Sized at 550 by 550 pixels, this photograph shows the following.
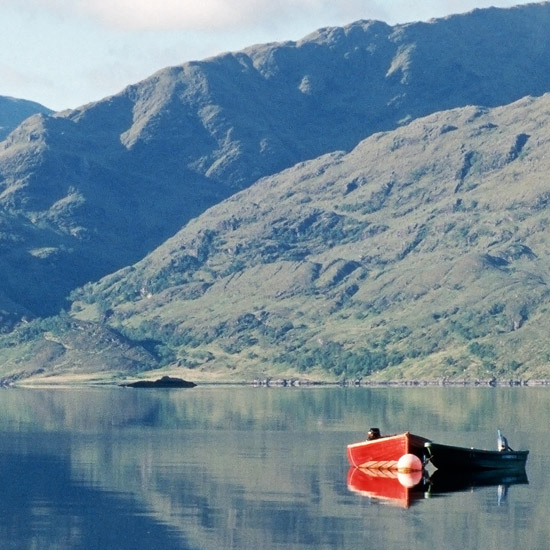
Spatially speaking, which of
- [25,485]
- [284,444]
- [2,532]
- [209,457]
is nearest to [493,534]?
[2,532]

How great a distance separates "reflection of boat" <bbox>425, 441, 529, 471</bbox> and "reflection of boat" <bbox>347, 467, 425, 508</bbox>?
276cm

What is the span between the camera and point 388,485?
445ft

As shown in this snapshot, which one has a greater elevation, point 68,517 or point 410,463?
point 410,463

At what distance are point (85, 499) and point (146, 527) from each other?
61.5 ft

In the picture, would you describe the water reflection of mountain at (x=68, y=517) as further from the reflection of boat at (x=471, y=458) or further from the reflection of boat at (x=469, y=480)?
the reflection of boat at (x=471, y=458)

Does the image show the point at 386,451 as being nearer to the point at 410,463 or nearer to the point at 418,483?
the point at 410,463

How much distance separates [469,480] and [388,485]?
949cm

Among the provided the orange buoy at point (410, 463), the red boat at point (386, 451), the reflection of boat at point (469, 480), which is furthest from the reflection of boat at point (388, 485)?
the reflection of boat at point (469, 480)

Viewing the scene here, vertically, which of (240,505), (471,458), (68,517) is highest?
(471,458)

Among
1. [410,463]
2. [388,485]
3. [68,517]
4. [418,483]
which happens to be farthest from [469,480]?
[68,517]

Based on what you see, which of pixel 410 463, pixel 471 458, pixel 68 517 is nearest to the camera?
pixel 68 517

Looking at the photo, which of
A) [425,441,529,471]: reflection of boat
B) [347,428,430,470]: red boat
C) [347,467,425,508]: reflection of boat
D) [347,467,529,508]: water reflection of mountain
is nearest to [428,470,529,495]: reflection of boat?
[347,467,529,508]: water reflection of mountain

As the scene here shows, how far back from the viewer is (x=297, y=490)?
132750mm

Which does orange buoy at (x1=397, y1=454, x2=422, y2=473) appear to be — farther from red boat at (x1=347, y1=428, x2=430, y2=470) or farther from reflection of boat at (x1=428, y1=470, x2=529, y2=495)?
reflection of boat at (x1=428, y1=470, x2=529, y2=495)
